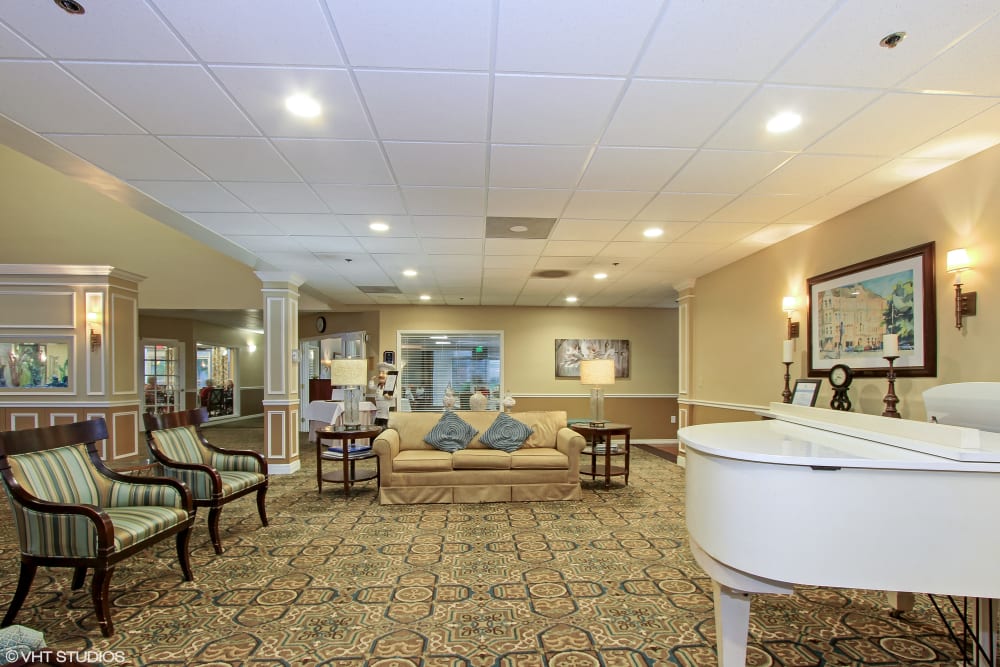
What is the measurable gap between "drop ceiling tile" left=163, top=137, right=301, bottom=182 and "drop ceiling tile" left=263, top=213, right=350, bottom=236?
780 mm

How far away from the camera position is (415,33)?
75.2 inches

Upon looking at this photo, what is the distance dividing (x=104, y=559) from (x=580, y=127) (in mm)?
3100

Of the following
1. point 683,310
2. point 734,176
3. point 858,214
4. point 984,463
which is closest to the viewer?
point 984,463

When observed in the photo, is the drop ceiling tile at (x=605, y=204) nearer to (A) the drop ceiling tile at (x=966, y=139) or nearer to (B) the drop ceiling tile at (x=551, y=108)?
(B) the drop ceiling tile at (x=551, y=108)

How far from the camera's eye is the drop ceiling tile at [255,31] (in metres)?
1.78

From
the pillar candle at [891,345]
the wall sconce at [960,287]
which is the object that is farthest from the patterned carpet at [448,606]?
the wall sconce at [960,287]

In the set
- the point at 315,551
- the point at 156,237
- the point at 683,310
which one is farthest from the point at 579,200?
the point at 156,237

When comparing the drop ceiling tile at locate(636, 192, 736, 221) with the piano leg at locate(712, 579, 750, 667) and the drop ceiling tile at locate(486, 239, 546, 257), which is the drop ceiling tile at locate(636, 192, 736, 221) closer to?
the drop ceiling tile at locate(486, 239, 546, 257)

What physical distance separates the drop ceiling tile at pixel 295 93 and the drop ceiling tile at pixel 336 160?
10 cm

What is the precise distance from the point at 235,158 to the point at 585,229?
8.83 feet

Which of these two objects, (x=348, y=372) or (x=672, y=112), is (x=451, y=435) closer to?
(x=348, y=372)

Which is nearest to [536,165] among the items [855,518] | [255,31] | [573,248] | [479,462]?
[255,31]

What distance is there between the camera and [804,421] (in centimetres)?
257

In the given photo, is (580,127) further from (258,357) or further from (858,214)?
(258,357)
